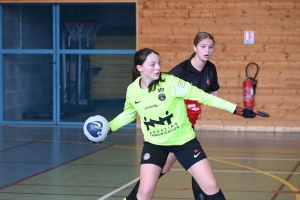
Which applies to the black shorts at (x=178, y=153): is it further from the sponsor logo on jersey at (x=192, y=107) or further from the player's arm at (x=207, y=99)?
the sponsor logo on jersey at (x=192, y=107)

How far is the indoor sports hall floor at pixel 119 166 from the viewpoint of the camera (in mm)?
7145

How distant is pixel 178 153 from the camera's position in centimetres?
500

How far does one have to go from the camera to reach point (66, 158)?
9.77 metres

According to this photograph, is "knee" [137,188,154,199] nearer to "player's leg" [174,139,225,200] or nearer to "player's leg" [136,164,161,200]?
"player's leg" [136,164,161,200]

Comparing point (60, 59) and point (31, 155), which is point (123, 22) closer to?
point (60, 59)

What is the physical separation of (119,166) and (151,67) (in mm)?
4368

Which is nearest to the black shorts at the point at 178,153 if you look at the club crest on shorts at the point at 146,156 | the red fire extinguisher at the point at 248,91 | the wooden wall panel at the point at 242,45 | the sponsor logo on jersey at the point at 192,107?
the club crest on shorts at the point at 146,156

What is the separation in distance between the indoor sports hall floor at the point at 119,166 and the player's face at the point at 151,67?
2.28 m

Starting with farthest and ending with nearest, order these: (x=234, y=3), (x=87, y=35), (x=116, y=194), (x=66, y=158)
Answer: (x=87, y=35) → (x=234, y=3) → (x=66, y=158) → (x=116, y=194)

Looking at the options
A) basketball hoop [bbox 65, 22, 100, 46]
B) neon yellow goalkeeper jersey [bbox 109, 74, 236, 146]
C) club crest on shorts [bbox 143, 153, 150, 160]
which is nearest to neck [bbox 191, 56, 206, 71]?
neon yellow goalkeeper jersey [bbox 109, 74, 236, 146]

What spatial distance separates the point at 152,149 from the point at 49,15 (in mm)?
10063

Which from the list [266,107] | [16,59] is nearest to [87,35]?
[16,59]

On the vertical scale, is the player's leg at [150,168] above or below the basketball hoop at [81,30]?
below

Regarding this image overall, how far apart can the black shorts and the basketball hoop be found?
31.3ft
